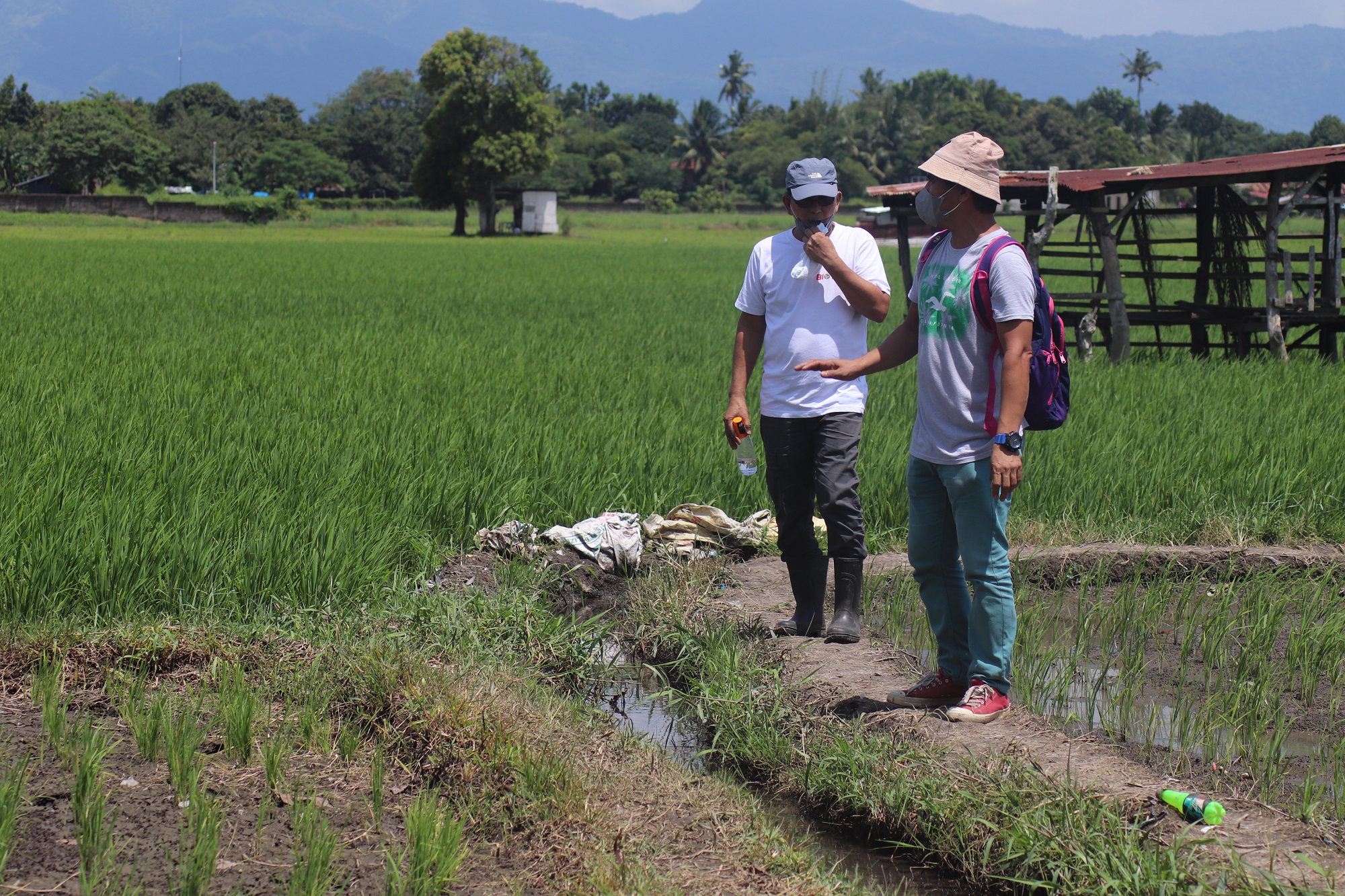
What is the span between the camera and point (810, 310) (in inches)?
144

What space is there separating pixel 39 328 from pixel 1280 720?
401 inches

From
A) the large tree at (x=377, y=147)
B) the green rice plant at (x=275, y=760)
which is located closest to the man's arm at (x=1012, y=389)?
the green rice plant at (x=275, y=760)

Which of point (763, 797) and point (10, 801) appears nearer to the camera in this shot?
point (10, 801)

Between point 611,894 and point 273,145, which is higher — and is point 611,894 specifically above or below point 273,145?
below

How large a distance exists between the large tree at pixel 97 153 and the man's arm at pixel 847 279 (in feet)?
192

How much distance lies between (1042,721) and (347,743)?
73.8 inches

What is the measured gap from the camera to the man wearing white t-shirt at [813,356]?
3.57 meters

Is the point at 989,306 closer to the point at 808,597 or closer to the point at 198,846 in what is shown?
the point at 808,597

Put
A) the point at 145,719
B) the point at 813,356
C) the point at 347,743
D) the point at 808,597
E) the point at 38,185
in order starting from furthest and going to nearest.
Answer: the point at 38,185
the point at 808,597
the point at 813,356
the point at 347,743
the point at 145,719

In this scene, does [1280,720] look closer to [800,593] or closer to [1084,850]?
[1084,850]

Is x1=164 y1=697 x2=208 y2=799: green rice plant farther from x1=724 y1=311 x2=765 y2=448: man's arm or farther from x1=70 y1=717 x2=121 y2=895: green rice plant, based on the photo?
x1=724 y1=311 x2=765 y2=448: man's arm

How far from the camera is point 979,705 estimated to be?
3086 mm

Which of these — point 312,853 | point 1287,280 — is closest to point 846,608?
point 312,853

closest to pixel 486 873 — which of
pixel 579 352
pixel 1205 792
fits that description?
pixel 1205 792
